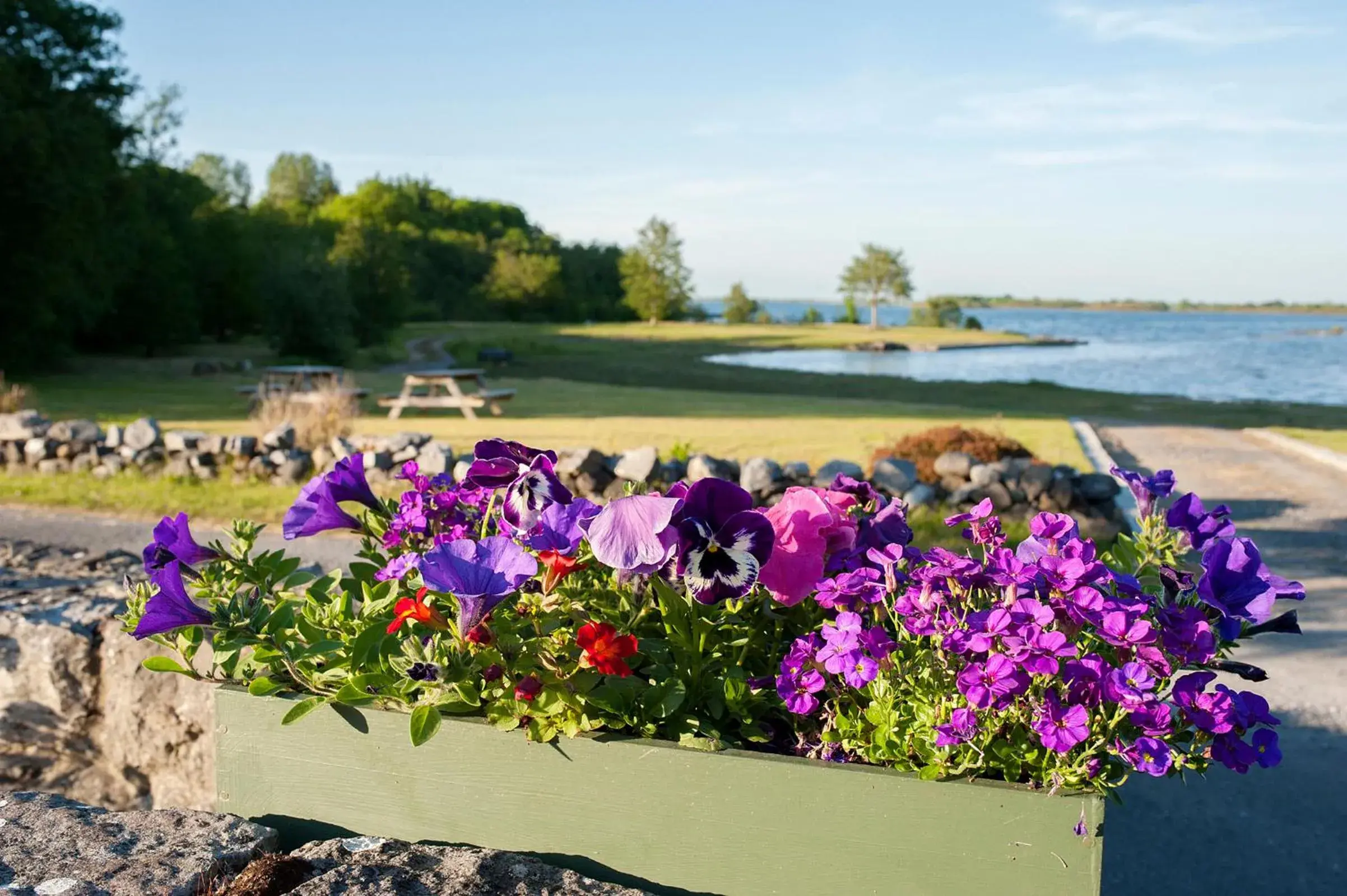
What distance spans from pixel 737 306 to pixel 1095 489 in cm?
6833

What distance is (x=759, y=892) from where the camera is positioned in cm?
178

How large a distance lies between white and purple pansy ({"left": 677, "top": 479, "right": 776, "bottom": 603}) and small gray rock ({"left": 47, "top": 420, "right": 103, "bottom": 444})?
9.56 meters

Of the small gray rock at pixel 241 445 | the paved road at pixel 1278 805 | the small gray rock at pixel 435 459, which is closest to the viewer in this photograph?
the paved road at pixel 1278 805

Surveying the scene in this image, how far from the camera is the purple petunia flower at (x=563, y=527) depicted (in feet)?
5.86

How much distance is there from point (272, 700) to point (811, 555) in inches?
39.3

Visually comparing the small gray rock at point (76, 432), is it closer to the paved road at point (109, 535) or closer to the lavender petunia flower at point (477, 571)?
the paved road at point (109, 535)

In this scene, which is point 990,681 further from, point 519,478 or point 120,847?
point 120,847

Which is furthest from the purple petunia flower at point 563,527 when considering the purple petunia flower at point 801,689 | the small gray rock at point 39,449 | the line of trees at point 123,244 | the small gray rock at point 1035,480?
the line of trees at point 123,244

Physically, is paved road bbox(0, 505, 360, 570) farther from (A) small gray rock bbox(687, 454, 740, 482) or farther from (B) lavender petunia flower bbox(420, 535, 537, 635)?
(B) lavender petunia flower bbox(420, 535, 537, 635)

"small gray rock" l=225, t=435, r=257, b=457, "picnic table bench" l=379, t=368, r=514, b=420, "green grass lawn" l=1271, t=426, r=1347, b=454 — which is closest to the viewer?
"small gray rock" l=225, t=435, r=257, b=457

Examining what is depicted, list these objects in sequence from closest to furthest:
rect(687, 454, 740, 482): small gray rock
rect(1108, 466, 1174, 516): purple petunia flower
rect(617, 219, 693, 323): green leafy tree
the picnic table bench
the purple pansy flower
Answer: the purple pansy flower, rect(1108, 466, 1174, 516): purple petunia flower, rect(687, 454, 740, 482): small gray rock, the picnic table bench, rect(617, 219, 693, 323): green leafy tree

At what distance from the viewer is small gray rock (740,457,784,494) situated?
8023mm

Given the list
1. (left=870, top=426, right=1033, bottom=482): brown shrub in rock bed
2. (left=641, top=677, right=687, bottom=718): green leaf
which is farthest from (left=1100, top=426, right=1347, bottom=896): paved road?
(left=870, top=426, right=1033, bottom=482): brown shrub in rock bed

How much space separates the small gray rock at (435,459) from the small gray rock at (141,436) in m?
2.74
